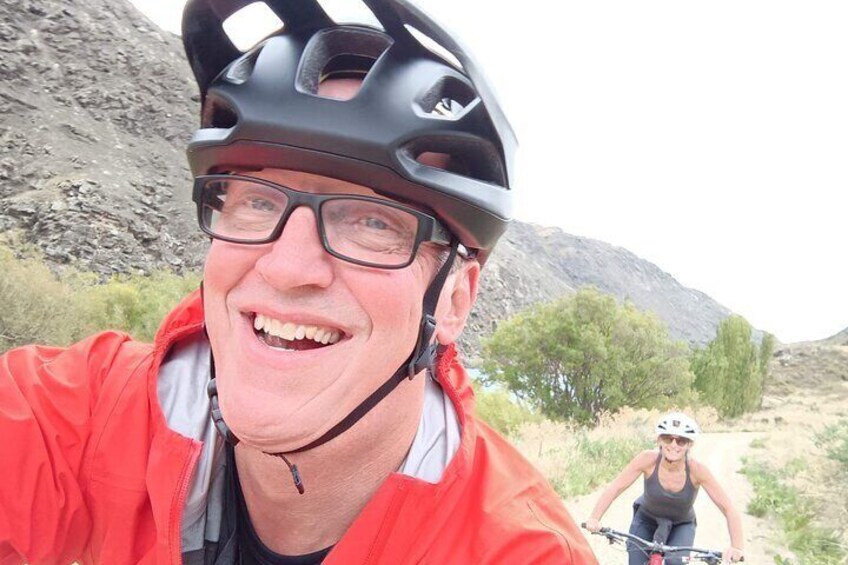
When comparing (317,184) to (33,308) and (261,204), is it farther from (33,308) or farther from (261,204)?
(33,308)

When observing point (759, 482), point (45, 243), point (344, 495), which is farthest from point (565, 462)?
point (45, 243)

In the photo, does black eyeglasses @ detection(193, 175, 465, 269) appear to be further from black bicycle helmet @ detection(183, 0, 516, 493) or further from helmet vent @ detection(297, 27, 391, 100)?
helmet vent @ detection(297, 27, 391, 100)

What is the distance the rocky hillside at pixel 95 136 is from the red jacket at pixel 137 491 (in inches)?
1856

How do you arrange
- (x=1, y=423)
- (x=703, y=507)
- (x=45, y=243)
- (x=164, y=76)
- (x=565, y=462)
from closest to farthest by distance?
(x=1, y=423), (x=703, y=507), (x=565, y=462), (x=45, y=243), (x=164, y=76)

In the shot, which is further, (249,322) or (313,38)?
(313,38)

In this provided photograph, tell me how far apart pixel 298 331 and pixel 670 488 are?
4.41 metres

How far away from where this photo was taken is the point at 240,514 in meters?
1.94

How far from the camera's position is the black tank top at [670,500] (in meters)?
5.05

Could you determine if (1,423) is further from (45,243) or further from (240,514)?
(45,243)

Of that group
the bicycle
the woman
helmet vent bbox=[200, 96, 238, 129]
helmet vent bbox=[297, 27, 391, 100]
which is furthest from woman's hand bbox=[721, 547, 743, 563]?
helmet vent bbox=[200, 96, 238, 129]

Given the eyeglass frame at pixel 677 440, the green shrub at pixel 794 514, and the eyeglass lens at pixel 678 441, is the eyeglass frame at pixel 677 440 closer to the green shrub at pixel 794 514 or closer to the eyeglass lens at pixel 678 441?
the eyeglass lens at pixel 678 441

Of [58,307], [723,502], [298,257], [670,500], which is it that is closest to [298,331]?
[298,257]

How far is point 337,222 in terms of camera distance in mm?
1733

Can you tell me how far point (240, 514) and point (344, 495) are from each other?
1.11 ft
